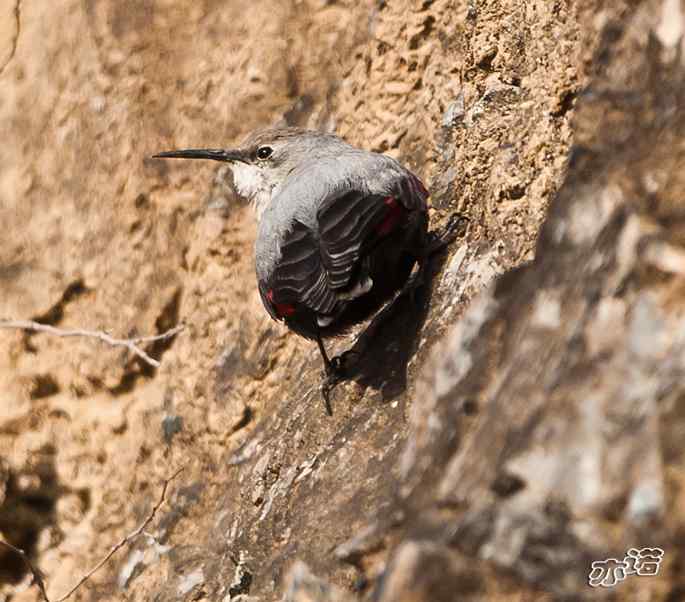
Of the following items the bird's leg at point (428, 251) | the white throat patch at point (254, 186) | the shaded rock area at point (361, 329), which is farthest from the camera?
the white throat patch at point (254, 186)

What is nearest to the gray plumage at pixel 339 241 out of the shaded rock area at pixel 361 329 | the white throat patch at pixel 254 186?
the shaded rock area at pixel 361 329

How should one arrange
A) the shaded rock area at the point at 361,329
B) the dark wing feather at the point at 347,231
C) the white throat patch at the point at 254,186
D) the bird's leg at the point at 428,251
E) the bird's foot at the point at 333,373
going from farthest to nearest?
the white throat patch at the point at 254,186
the bird's foot at the point at 333,373
the bird's leg at the point at 428,251
the dark wing feather at the point at 347,231
the shaded rock area at the point at 361,329

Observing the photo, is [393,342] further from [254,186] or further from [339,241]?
[254,186]

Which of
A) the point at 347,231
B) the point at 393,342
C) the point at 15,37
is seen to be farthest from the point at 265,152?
the point at 15,37

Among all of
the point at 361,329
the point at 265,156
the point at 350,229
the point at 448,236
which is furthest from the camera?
the point at 265,156

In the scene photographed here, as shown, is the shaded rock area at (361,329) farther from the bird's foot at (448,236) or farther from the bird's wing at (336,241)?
the bird's wing at (336,241)

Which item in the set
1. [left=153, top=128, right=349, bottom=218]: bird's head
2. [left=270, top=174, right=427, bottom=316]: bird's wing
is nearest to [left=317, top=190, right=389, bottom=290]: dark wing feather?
[left=270, top=174, right=427, bottom=316]: bird's wing

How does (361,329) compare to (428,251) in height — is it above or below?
below
